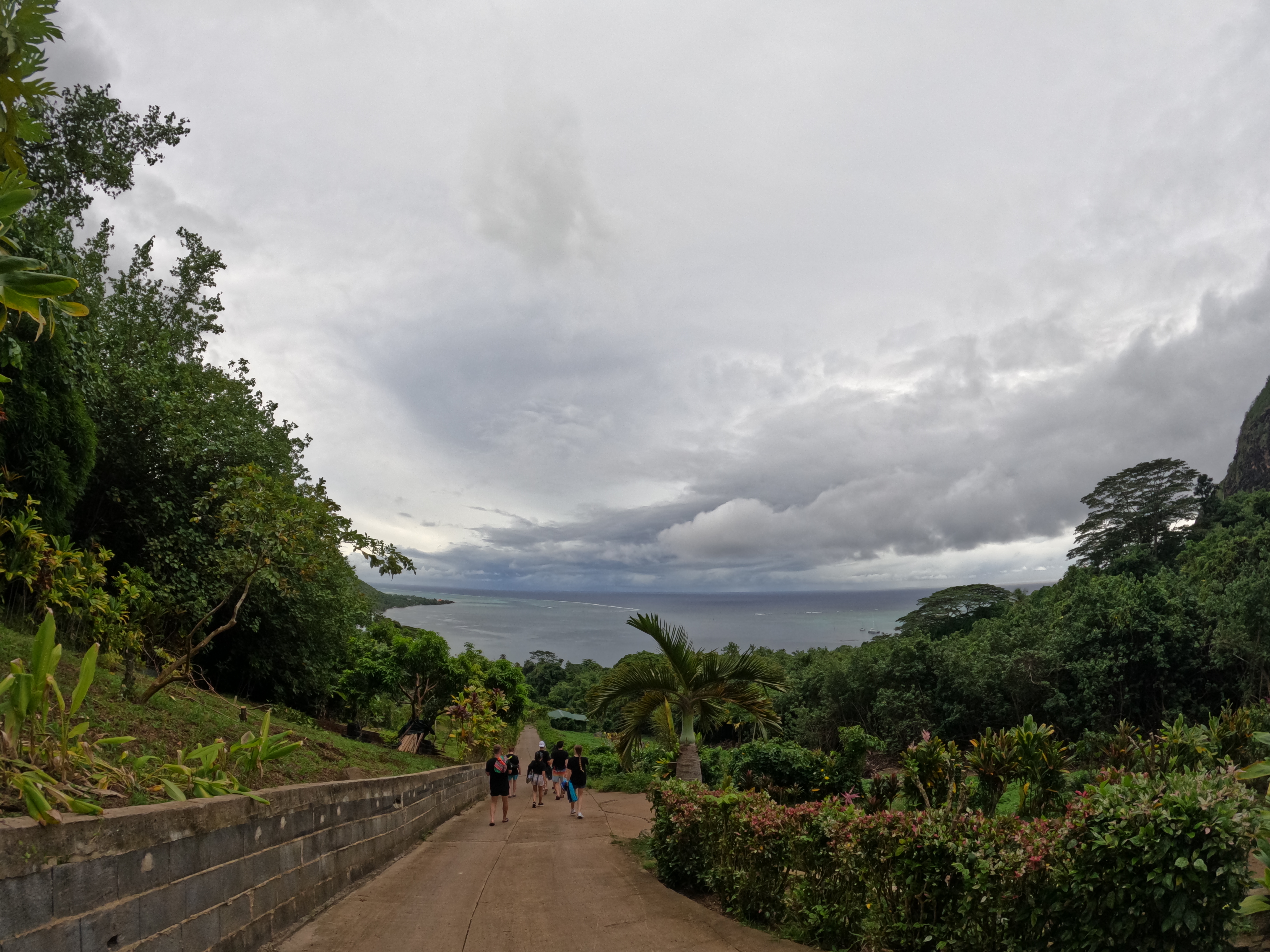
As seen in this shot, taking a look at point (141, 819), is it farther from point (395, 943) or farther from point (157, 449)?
point (157, 449)

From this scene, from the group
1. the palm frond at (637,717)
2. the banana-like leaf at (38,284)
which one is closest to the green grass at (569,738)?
the palm frond at (637,717)

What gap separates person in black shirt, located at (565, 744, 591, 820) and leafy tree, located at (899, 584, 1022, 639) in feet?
112

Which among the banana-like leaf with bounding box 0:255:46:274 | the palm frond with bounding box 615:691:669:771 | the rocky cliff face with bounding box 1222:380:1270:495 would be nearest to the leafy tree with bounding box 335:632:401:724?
the palm frond with bounding box 615:691:669:771

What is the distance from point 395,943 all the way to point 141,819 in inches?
78.1

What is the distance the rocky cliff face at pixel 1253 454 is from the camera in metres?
73.6

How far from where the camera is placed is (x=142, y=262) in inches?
641

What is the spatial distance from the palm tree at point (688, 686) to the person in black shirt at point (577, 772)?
2.43 metres

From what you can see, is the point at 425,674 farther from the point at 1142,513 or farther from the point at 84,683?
the point at 1142,513

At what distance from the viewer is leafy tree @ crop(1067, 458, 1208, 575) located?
1933 inches

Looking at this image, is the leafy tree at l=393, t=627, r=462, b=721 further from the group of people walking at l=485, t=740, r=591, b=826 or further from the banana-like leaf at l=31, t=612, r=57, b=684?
the banana-like leaf at l=31, t=612, r=57, b=684

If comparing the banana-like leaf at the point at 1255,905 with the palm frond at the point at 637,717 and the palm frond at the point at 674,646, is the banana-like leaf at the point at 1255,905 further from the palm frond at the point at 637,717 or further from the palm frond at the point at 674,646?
the palm frond at the point at 637,717

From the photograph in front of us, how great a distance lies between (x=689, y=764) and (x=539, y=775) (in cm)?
451

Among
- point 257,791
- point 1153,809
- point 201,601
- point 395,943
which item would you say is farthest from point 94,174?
point 1153,809

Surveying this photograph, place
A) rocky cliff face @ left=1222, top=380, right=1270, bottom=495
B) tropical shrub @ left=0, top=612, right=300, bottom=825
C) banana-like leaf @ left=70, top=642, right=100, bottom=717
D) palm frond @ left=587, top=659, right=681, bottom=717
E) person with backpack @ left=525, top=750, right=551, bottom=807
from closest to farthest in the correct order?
tropical shrub @ left=0, top=612, right=300, bottom=825 < banana-like leaf @ left=70, top=642, right=100, bottom=717 < palm frond @ left=587, top=659, right=681, bottom=717 < person with backpack @ left=525, top=750, right=551, bottom=807 < rocky cliff face @ left=1222, top=380, right=1270, bottom=495
